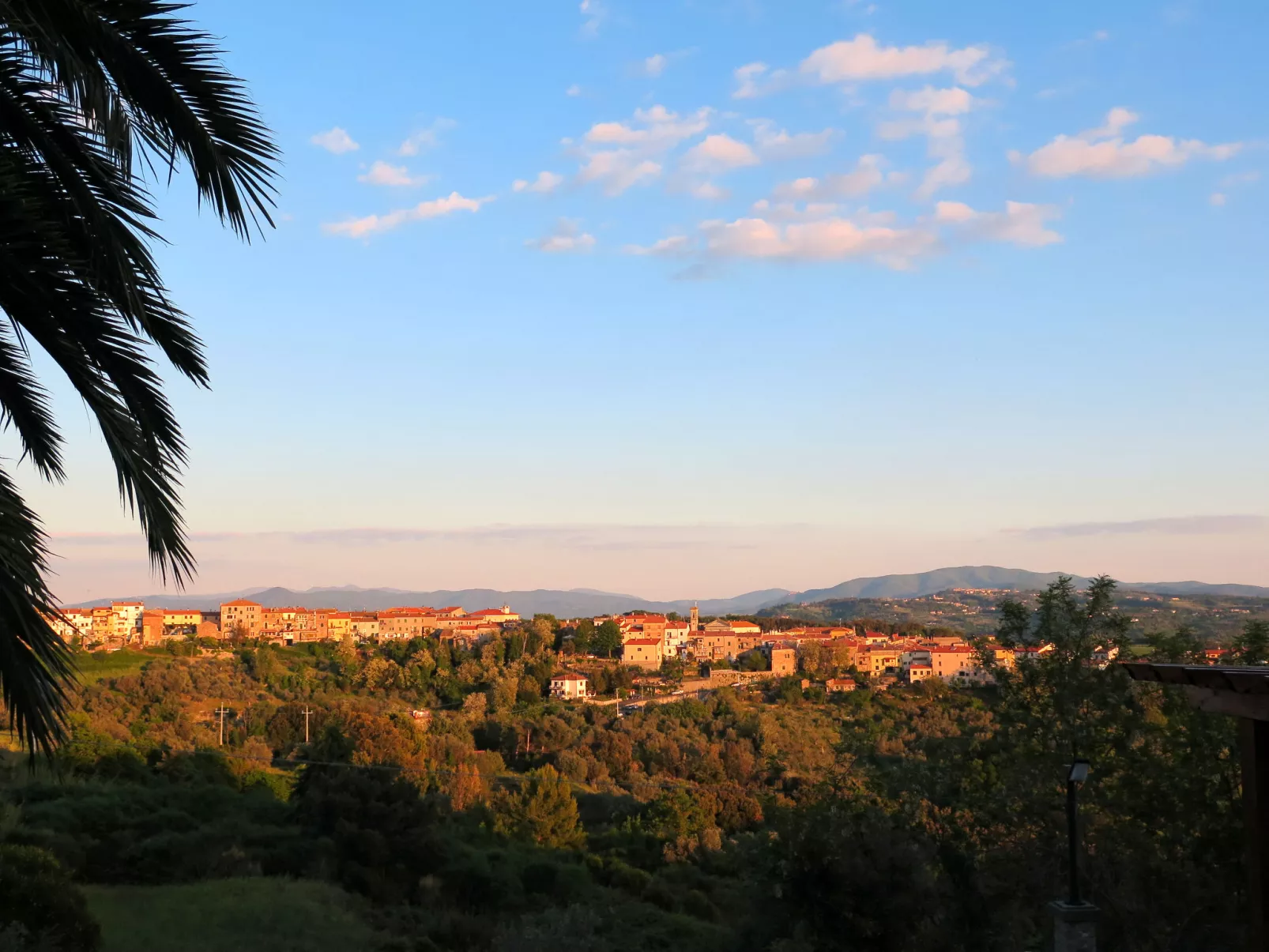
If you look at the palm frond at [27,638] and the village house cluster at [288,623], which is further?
the village house cluster at [288,623]

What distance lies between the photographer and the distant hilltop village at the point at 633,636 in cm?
7412

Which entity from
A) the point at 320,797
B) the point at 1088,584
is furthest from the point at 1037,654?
the point at 320,797

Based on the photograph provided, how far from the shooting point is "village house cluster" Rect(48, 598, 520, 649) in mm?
84375

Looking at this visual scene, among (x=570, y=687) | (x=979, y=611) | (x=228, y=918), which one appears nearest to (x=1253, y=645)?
(x=228, y=918)

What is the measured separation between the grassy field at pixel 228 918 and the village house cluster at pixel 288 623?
66553mm

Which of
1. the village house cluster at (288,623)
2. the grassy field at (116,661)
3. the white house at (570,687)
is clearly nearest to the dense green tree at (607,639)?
the village house cluster at (288,623)

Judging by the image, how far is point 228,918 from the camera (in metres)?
12.9

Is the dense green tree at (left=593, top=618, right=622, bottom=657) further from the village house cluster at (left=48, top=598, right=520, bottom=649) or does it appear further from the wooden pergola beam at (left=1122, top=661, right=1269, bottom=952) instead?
the wooden pergola beam at (left=1122, top=661, right=1269, bottom=952)

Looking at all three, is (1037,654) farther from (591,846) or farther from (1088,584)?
(591,846)

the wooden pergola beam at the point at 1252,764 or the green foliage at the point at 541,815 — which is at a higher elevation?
the wooden pergola beam at the point at 1252,764

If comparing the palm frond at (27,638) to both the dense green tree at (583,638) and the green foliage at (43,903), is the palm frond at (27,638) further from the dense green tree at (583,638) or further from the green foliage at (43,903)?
the dense green tree at (583,638)

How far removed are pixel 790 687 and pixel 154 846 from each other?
48538mm

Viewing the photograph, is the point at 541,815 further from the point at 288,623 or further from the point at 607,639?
the point at 288,623

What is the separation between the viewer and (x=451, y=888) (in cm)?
1830
